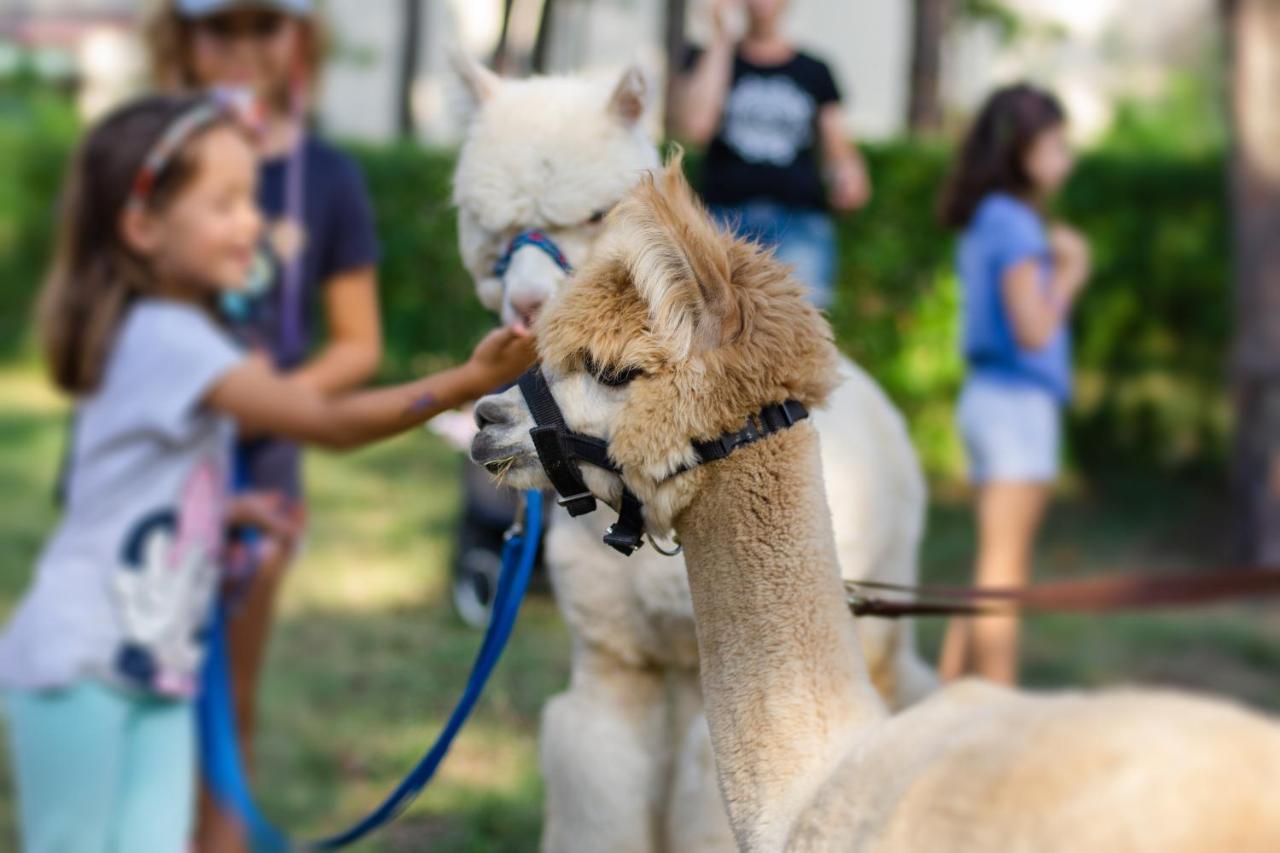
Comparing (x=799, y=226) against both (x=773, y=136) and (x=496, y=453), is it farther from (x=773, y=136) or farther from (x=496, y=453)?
(x=496, y=453)

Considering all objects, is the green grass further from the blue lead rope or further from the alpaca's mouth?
the alpaca's mouth

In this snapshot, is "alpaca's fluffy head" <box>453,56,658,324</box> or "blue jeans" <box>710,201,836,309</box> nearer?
"alpaca's fluffy head" <box>453,56,658,324</box>

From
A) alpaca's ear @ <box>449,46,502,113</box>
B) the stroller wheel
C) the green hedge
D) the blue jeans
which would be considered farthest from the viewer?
the green hedge

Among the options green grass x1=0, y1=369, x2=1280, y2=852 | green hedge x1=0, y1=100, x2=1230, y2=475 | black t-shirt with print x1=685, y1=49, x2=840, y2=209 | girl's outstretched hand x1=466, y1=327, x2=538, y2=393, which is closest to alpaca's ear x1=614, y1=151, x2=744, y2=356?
girl's outstretched hand x1=466, y1=327, x2=538, y2=393

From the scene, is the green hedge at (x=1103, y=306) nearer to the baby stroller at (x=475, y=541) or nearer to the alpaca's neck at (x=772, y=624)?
the baby stroller at (x=475, y=541)

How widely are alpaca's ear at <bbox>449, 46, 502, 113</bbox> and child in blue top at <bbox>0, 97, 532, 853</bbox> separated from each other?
0.59m

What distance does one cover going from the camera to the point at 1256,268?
275 inches

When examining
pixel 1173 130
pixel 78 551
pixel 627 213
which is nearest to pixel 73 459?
pixel 78 551

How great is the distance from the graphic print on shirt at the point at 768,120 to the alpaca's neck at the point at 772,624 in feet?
11.4

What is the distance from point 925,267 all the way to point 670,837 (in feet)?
20.1

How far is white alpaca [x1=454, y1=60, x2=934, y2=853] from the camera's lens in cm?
254

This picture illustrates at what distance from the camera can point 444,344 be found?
8.73 meters

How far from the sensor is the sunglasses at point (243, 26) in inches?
152

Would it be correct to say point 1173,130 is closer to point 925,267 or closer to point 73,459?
point 925,267
